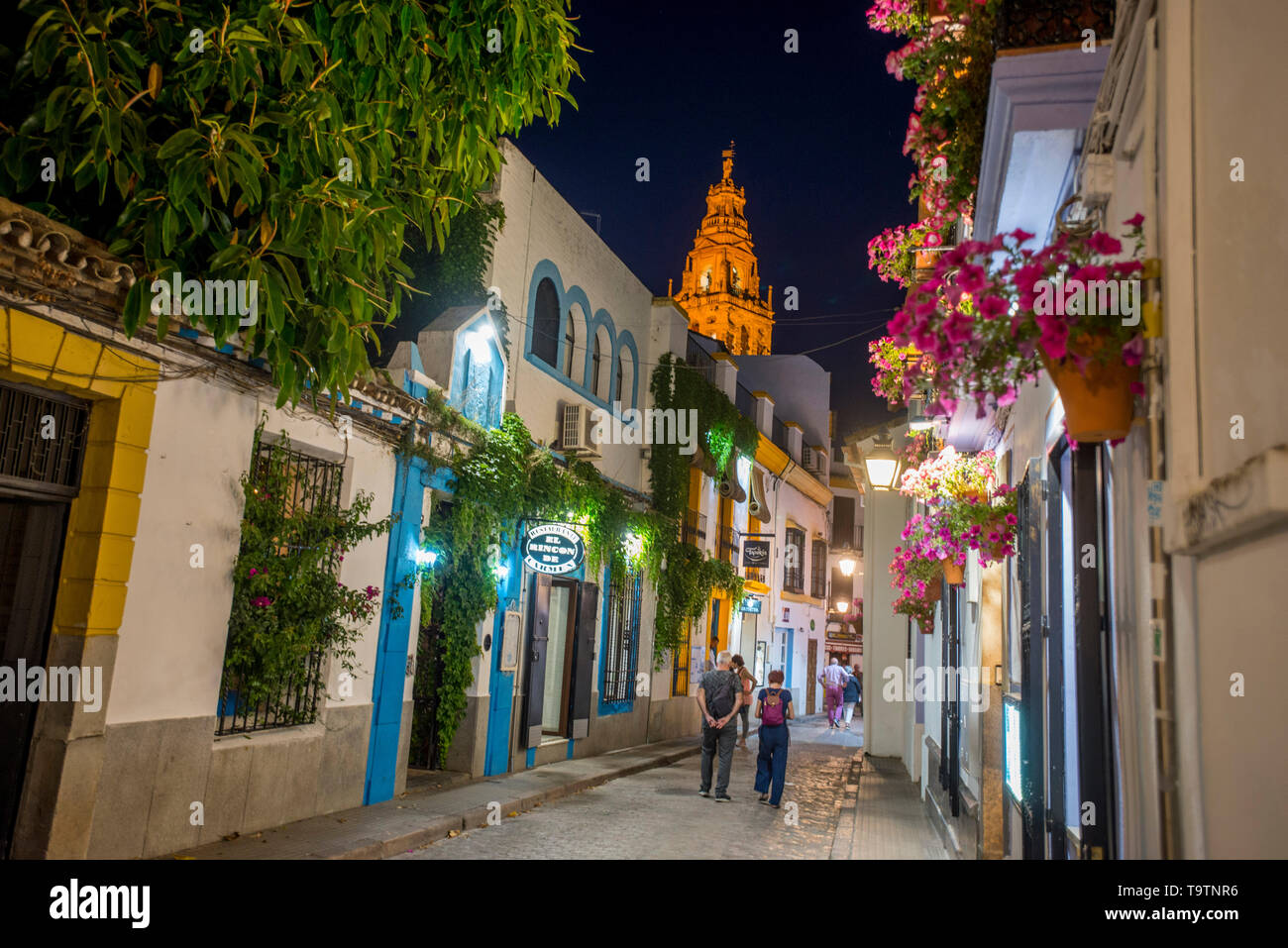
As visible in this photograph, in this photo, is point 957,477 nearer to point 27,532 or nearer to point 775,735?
point 775,735

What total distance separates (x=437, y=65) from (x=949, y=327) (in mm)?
4837

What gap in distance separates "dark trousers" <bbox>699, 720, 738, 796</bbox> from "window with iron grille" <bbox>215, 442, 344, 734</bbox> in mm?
5305

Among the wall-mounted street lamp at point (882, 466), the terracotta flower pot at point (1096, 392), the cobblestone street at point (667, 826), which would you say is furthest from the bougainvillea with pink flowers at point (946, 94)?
the cobblestone street at point (667, 826)

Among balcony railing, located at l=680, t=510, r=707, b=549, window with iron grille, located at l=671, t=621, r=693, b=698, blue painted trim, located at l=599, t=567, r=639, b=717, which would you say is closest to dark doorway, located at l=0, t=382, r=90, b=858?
blue painted trim, located at l=599, t=567, r=639, b=717

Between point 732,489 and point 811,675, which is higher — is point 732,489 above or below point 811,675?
above

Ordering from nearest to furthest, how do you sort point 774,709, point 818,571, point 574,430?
1. point 774,709
2. point 574,430
3. point 818,571

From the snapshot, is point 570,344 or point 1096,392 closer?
point 1096,392

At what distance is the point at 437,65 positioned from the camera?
6496 millimetres

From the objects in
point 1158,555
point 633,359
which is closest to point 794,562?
point 633,359

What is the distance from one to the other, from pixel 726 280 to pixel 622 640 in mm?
54567

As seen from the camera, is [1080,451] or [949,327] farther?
[1080,451]

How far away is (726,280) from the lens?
2704 inches

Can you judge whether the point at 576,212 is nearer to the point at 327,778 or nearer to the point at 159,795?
the point at 327,778
